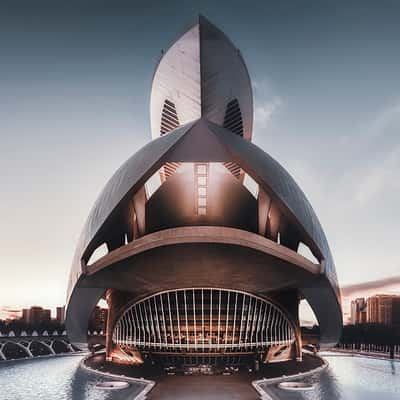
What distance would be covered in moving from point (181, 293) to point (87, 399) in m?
13.3

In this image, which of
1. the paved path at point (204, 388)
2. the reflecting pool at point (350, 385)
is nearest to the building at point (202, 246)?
the reflecting pool at point (350, 385)

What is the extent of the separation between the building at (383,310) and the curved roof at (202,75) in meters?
69.2

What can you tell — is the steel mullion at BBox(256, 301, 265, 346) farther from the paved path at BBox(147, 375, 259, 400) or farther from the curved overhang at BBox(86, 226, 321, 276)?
the curved overhang at BBox(86, 226, 321, 276)

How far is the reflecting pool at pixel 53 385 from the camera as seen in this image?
1976 centimetres

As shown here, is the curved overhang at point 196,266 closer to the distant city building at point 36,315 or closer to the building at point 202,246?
the building at point 202,246

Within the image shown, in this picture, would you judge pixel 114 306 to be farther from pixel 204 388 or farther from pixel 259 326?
pixel 204 388

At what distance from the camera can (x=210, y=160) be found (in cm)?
2384

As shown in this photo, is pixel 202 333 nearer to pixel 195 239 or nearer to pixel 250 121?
pixel 195 239

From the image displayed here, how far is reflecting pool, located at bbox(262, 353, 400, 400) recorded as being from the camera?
19.8 m

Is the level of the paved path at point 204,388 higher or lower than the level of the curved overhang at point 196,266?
lower

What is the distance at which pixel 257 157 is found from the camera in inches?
977

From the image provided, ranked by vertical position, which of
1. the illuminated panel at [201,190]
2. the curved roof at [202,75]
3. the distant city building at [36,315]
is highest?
the curved roof at [202,75]

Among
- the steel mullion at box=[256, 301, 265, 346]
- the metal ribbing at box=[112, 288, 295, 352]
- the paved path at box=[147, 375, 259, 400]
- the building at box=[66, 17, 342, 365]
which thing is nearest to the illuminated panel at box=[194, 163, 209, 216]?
the building at box=[66, 17, 342, 365]

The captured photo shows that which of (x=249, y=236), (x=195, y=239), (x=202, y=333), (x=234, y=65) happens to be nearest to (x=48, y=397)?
(x=195, y=239)
